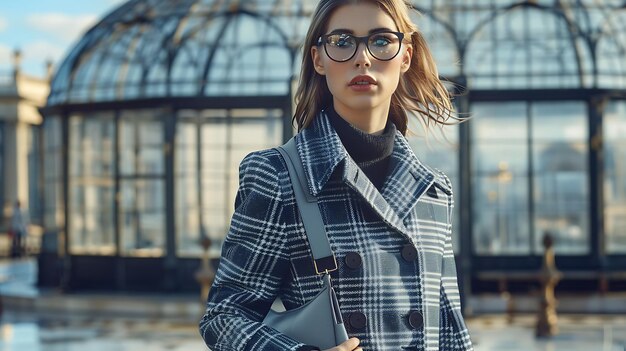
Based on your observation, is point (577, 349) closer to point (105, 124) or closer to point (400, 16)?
point (105, 124)

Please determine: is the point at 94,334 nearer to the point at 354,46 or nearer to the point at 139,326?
the point at 139,326

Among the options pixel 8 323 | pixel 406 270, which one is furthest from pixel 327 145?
pixel 8 323

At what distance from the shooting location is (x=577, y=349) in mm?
13961

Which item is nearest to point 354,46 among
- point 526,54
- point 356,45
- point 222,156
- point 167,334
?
point 356,45

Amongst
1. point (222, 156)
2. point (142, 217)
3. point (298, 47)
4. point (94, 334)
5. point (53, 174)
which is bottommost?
point (94, 334)

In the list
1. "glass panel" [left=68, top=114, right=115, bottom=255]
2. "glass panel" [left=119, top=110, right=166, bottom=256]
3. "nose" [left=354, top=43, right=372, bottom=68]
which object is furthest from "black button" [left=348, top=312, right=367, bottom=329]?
"glass panel" [left=68, top=114, right=115, bottom=255]

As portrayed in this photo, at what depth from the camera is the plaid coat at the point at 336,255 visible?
2447 millimetres

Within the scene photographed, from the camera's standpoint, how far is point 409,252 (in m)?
2.53

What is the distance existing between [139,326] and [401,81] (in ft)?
47.1

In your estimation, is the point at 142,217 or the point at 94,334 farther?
the point at 142,217

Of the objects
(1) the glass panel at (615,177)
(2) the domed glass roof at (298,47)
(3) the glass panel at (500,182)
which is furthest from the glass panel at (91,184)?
(1) the glass panel at (615,177)

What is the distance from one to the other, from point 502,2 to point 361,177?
1700cm

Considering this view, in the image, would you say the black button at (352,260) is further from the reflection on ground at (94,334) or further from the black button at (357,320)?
the reflection on ground at (94,334)

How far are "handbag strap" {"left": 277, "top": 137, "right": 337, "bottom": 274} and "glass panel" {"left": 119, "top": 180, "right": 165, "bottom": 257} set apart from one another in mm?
16771
